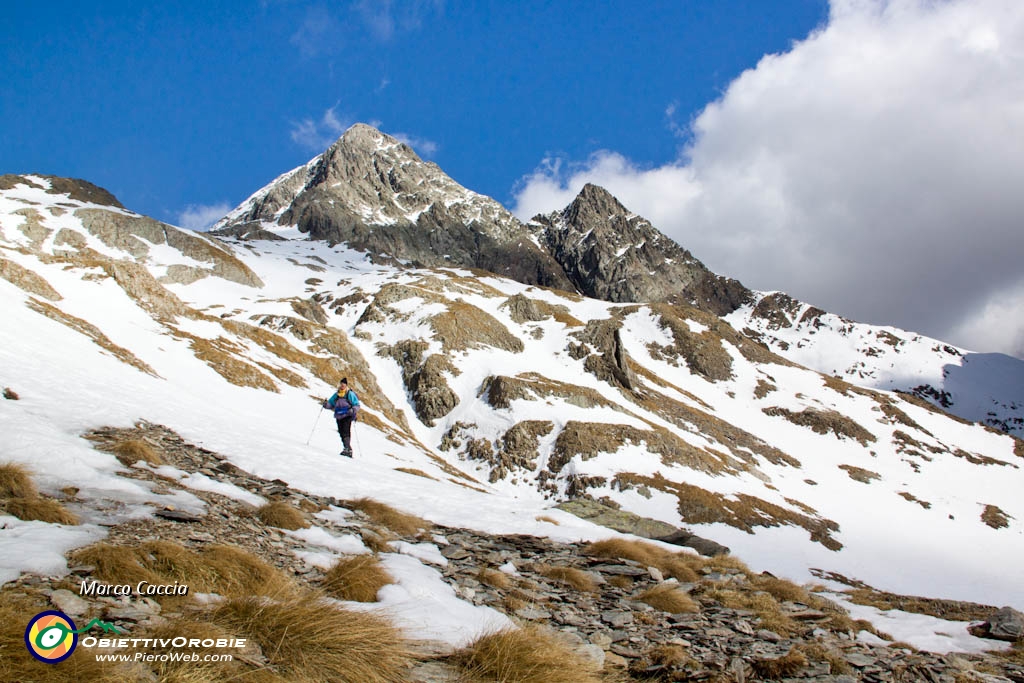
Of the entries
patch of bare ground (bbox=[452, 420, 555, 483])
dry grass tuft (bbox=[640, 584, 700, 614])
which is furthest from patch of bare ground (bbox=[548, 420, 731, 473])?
dry grass tuft (bbox=[640, 584, 700, 614])

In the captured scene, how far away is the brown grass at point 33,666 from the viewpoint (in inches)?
107

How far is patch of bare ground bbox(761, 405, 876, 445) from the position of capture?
3511 inches

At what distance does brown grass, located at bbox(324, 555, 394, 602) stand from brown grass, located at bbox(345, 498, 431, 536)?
354 centimetres

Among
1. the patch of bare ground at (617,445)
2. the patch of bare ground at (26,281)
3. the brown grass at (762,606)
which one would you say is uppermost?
the patch of bare ground at (617,445)

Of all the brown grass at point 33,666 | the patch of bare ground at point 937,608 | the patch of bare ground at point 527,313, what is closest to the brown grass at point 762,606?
the patch of bare ground at point 937,608

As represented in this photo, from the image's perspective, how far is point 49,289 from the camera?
3034 centimetres

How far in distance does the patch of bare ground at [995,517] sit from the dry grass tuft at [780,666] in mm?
85700

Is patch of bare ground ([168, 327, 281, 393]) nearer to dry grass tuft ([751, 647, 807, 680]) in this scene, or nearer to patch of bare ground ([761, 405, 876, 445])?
dry grass tuft ([751, 647, 807, 680])

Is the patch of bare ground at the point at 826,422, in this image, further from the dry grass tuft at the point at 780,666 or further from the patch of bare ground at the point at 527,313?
the dry grass tuft at the point at 780,666

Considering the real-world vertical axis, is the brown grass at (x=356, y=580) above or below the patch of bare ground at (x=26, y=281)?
below

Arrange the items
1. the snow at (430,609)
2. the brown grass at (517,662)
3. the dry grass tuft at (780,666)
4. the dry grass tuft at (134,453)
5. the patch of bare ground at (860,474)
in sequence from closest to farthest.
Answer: the brown grass at (517,662)
the snow at (430,609)
the dry grass tuft at (780,666)
the dry grass tuft at (134,453)
the patch of bare ground at (860,474)

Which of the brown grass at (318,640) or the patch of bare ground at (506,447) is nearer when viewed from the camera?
the brown grass at (318,640)

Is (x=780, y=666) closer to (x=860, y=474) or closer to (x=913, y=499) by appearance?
(x=913, y=499)

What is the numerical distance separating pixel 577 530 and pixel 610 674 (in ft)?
31.3
